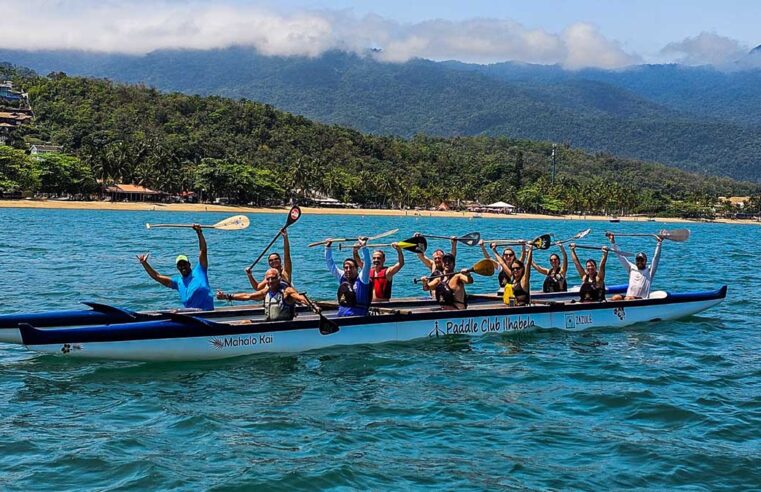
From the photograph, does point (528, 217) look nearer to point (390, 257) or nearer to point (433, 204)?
point (433, 204)

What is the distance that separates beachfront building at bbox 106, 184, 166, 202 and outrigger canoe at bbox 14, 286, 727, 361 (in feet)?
295

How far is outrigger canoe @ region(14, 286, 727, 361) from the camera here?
11.9m

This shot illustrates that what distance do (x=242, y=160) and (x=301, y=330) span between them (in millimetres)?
114352

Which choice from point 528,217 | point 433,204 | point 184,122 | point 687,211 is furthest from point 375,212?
point 687,211

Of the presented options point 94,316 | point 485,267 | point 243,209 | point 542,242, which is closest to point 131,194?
point 243,209

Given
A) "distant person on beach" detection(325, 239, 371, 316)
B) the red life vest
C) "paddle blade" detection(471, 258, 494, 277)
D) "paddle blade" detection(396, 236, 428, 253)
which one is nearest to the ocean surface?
"distant person on beach" detection(325, 239, 371, 316)

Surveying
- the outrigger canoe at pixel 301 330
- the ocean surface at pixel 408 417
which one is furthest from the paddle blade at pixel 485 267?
the ocean surface at pixel 408 417

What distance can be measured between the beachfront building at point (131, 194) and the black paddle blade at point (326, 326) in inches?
3644

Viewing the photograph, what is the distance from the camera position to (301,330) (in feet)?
43.9

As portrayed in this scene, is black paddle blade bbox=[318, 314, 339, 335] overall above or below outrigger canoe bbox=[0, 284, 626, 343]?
below

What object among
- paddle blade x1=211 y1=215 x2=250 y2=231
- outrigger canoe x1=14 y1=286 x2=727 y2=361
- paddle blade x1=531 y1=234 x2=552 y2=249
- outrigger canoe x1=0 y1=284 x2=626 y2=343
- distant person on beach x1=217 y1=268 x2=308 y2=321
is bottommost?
outrigger canoe x1=14 y1=286 x2=727 y2=361

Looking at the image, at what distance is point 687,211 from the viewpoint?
163250mm

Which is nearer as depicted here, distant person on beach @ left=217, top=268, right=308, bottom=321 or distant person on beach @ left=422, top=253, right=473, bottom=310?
distant person on beach @ left=217, top=268, right=308, bottom=321

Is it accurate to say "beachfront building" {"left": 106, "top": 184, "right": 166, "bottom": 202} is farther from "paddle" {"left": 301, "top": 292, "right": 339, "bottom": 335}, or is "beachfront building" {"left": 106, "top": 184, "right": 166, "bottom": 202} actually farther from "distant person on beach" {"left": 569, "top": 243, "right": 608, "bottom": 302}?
"paddle" {"left": 301, "top": 292, "right": 339, "bottom": 335}
